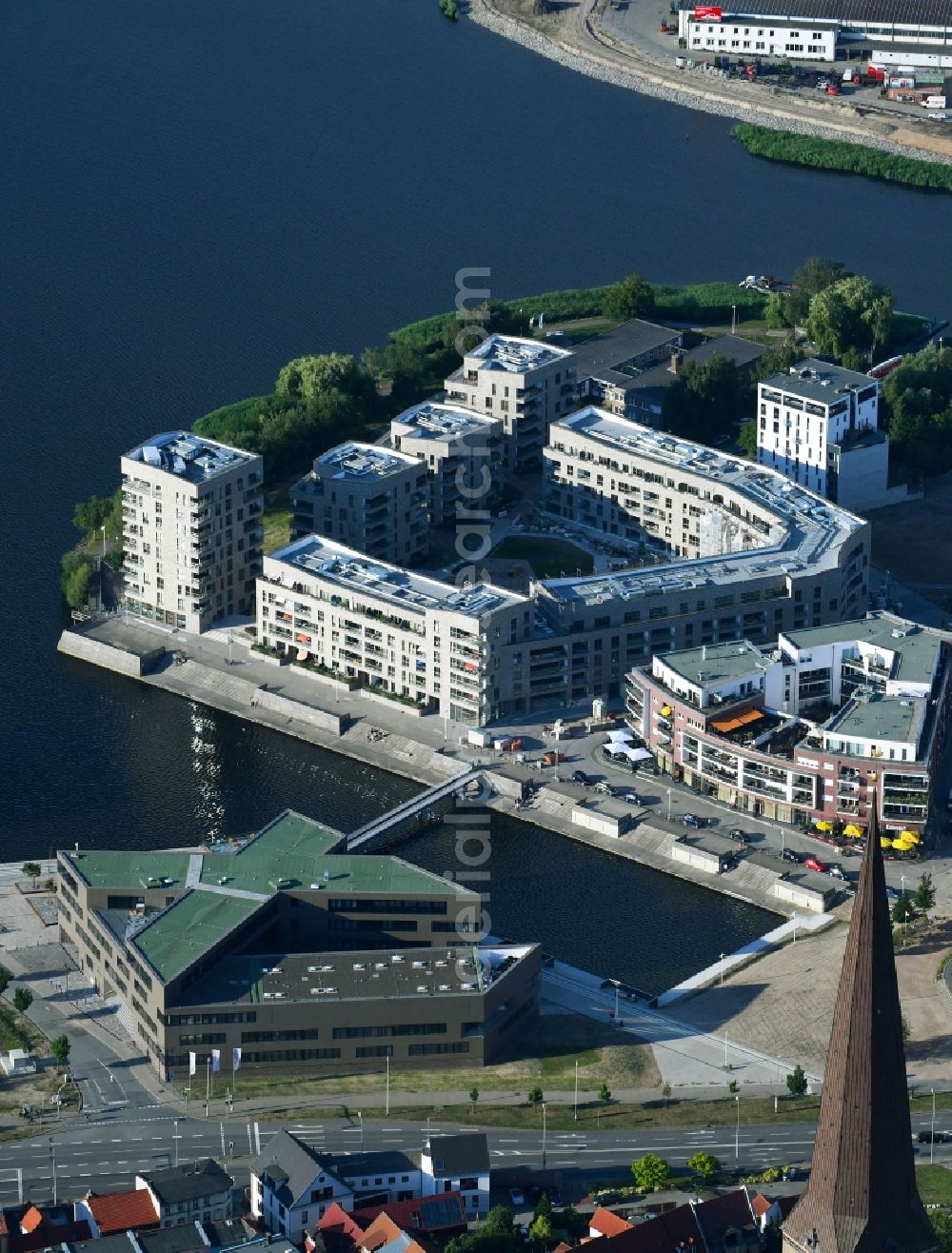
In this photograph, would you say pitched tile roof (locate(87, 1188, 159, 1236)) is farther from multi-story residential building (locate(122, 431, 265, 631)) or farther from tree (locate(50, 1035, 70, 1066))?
multi-story residential building (locate(122, 431, 265, 631))

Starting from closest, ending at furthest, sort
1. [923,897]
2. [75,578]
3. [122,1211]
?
1. [122,1211]
2. [923,897]
3. [75,578]

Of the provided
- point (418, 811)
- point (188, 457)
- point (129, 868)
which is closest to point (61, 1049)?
point (129, 868)

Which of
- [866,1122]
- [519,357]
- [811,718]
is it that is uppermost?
[866,1122]

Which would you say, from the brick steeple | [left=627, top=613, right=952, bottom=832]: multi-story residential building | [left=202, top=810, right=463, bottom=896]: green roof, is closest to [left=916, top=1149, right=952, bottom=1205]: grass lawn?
[left=202, top=810, right=463, bottom=896]: green roof

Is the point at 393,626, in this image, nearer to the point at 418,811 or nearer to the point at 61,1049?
the point at 418,811

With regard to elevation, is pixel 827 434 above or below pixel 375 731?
above

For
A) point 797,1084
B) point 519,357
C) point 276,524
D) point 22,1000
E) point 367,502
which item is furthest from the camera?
point 519,357

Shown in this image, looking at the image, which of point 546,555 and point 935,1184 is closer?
point 935,1184
